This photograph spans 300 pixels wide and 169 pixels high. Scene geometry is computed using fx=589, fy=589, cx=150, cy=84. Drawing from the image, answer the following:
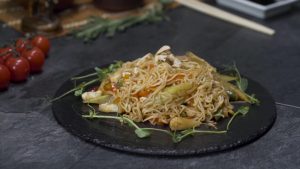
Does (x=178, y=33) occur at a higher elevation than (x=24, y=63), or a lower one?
lower

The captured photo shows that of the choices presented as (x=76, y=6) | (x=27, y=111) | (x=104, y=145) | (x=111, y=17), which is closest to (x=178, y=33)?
(x=111, y=17)

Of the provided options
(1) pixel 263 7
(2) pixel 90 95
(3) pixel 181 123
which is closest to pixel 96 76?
(2) pixel 90 95

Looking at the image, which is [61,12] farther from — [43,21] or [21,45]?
[21,45]

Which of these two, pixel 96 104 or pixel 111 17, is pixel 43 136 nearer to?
pixel 96 104

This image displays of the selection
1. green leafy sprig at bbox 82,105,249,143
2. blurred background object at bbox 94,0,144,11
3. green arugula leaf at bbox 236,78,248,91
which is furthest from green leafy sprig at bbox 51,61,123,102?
blurred background object at bbox 94,0,144,11

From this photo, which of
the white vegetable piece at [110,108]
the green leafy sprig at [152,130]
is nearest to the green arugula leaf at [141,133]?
the green leafy sprig at [152,130]

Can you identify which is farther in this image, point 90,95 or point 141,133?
point 90,95
